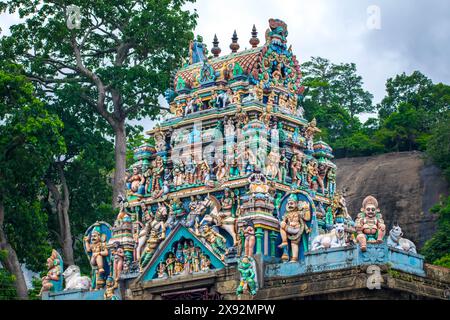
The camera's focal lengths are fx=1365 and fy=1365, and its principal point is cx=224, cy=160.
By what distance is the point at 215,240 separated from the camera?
34.0 m

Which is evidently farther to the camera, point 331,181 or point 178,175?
point 331,181

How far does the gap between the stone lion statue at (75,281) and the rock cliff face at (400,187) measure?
594 inches

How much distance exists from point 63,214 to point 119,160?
8.90 feet

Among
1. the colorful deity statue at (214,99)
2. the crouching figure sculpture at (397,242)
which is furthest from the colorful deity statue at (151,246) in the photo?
the crouching figure sculpture at (397,242)

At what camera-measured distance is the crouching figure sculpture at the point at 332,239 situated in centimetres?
3175

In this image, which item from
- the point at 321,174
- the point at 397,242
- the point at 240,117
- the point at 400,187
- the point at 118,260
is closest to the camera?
the point at 397,242

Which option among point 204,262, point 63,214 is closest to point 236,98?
point 204,262

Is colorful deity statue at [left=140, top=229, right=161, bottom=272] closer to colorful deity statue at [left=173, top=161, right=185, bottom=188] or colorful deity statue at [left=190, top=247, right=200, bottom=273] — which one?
colorful deity statue at [left=190, top=247, right=200, bottom=273]

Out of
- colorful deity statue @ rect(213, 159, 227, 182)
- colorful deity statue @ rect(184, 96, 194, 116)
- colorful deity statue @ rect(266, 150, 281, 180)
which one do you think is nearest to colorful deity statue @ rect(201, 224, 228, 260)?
colorful deity statue @ rect(213, 159, 227, 182)

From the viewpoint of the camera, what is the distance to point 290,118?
36375mm

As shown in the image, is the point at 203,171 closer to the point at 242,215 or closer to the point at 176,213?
the point at 176,213

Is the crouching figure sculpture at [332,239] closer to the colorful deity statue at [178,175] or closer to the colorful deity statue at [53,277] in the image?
the colorful deity statue at [178,175]

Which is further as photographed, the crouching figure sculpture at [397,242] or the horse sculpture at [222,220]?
the horse sculpture at [222,220]
